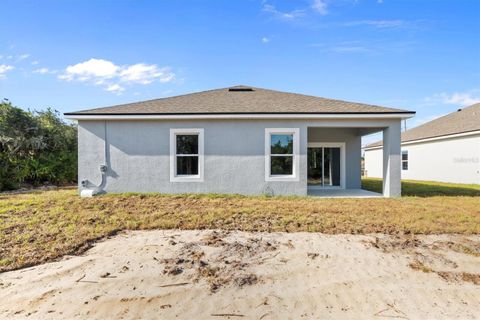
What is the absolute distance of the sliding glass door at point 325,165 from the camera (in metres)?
13.9

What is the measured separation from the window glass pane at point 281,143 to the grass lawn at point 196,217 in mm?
2037

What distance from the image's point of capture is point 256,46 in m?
14.7

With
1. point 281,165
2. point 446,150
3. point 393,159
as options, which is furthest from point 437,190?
point 281,165

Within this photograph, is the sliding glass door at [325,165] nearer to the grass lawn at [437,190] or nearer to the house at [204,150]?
the grass lawn at [437,190]

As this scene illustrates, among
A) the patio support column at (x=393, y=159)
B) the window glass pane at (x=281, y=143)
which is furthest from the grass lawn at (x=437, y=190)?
the window glass pane at (x=281, y=143)

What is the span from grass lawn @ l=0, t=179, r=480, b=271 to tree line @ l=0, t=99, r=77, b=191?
20.4 ft

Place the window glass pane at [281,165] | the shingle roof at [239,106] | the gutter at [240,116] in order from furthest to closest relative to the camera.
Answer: the window glass pane at [281,165] < the shingle roof at [239,106] < the gutter at [240,116]

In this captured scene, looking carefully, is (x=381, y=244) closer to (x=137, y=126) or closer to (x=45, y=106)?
(x=137, y=126)

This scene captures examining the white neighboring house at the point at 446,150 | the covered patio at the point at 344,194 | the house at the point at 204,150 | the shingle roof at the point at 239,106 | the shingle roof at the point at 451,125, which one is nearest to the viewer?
the shingle roof at the point at 239,106

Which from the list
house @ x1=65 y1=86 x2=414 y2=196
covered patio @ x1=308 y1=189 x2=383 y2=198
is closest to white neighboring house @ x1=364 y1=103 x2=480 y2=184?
covered patio @ x1=308 y1=189 x2=383 y2=198

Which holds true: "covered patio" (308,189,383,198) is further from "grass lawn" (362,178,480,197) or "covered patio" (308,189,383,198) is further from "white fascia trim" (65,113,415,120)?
"white fascia trim" (65,113,415,120)

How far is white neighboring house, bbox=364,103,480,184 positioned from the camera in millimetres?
16422

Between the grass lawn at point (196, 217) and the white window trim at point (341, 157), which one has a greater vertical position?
the white window trim at point (341, 157)

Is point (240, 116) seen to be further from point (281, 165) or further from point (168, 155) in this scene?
point (168, 155)
